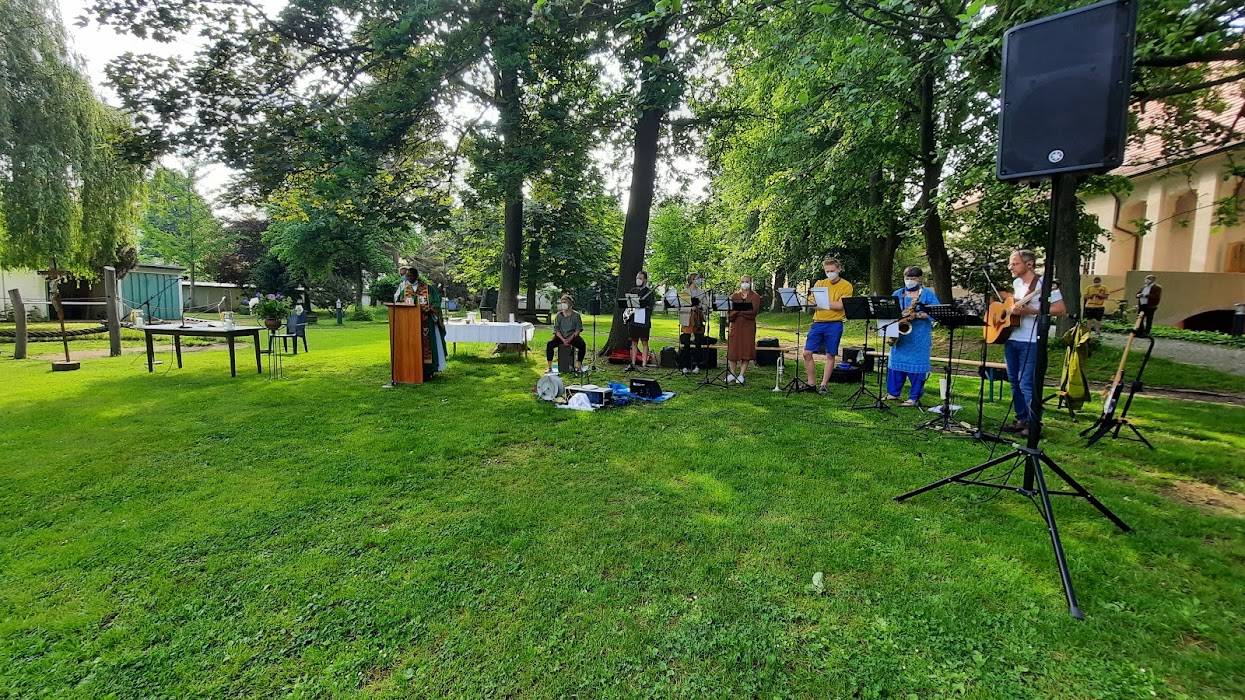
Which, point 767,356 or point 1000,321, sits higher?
point 1000,321

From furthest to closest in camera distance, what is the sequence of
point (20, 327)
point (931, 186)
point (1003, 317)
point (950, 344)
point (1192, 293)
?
point (1192, 293) < point (931, 186) < point (20, 327) < point (950, 344) < point (1003, 317)

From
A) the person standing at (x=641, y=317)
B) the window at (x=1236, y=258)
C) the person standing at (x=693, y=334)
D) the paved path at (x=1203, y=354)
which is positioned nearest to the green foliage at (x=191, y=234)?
the person standing at (x=641, y=317)

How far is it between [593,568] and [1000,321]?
504cm

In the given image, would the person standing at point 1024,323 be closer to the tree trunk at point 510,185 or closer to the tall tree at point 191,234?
the tree trunk at point 510,185

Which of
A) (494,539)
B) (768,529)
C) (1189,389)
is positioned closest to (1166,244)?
(1189,389)

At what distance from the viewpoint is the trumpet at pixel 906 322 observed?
21.0 ft

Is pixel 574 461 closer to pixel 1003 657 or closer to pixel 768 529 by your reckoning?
pixel 768 529

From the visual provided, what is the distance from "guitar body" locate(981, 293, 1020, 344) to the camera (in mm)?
5293

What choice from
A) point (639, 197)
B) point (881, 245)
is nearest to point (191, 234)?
point (639, 197)

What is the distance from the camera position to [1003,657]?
7.59 ft

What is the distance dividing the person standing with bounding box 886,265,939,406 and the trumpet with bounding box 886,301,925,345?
0.04 feet

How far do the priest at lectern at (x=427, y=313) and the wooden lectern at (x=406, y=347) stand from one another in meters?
0.21

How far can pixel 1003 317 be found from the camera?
5379 millimetres

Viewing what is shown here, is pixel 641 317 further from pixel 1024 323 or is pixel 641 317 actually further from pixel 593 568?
pixel 593 568
